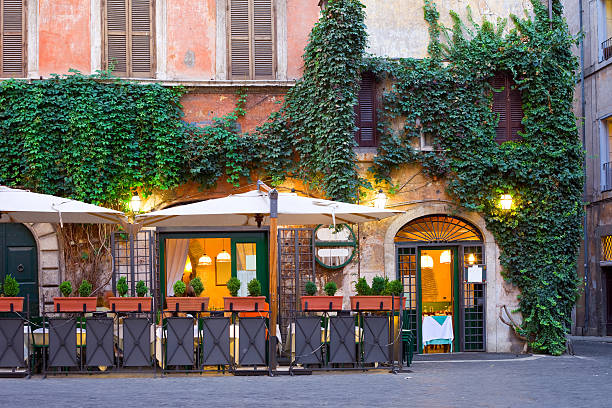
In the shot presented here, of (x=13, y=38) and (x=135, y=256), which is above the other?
(x=13, y=38)

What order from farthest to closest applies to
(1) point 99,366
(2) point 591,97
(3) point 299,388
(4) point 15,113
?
(2) point 591,97 < (4) point 15,113 < (1) point 99,366 < (3) point 299,388

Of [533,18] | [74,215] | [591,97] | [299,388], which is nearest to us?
[299,388]

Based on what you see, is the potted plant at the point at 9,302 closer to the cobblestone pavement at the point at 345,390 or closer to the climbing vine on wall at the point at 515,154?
the cobblestone pavement at the point at 345,390

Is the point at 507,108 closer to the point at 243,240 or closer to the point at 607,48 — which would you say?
the point at 243,240

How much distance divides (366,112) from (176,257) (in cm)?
438

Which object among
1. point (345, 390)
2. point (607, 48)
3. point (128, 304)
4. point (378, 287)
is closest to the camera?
point (345, 390)

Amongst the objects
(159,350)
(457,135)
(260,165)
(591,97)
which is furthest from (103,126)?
(591,97)

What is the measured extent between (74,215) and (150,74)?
165 inches

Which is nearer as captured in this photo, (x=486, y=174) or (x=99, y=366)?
(x=99, y=366)

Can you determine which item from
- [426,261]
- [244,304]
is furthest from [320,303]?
[426,261]

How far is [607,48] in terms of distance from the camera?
915 inches

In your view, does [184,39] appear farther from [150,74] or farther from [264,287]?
[264,287]

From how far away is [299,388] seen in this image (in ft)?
33.4

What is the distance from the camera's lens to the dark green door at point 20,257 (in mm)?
15367
